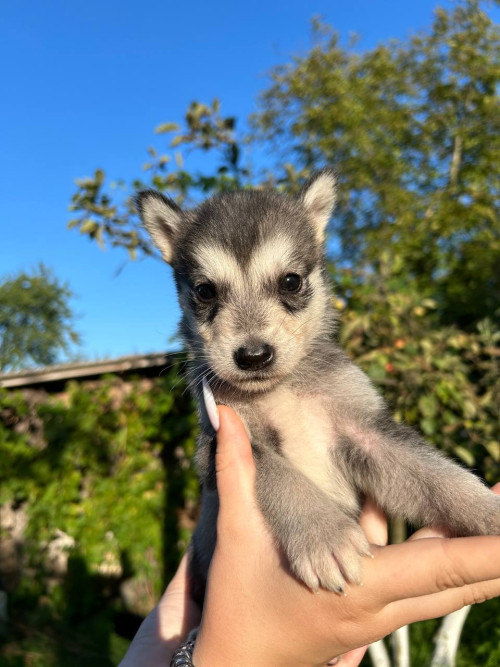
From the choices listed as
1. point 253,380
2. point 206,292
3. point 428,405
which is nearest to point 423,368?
point 428,405

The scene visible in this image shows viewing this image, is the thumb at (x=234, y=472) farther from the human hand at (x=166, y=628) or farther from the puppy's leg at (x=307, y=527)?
the human hand at (x=166, y=628)

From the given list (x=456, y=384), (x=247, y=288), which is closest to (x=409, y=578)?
(x=247, y=288)

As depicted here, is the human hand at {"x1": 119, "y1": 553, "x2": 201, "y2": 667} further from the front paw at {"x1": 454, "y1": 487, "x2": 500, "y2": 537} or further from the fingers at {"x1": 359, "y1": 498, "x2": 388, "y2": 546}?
the front paw at {"x1": 454, "y1": 487, "x2": 500, "y2": 537}

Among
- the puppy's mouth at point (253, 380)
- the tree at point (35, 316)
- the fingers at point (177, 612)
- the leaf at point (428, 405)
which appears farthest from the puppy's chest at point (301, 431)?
the tree at point (35, 316)

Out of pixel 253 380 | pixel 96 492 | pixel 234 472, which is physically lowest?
pixel 234 472

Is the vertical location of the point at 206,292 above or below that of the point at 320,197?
below

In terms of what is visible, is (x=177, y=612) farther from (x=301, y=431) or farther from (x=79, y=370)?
(x=79, y=370)

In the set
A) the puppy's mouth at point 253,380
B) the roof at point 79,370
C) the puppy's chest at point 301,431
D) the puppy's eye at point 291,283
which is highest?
the roof at point 79,370
